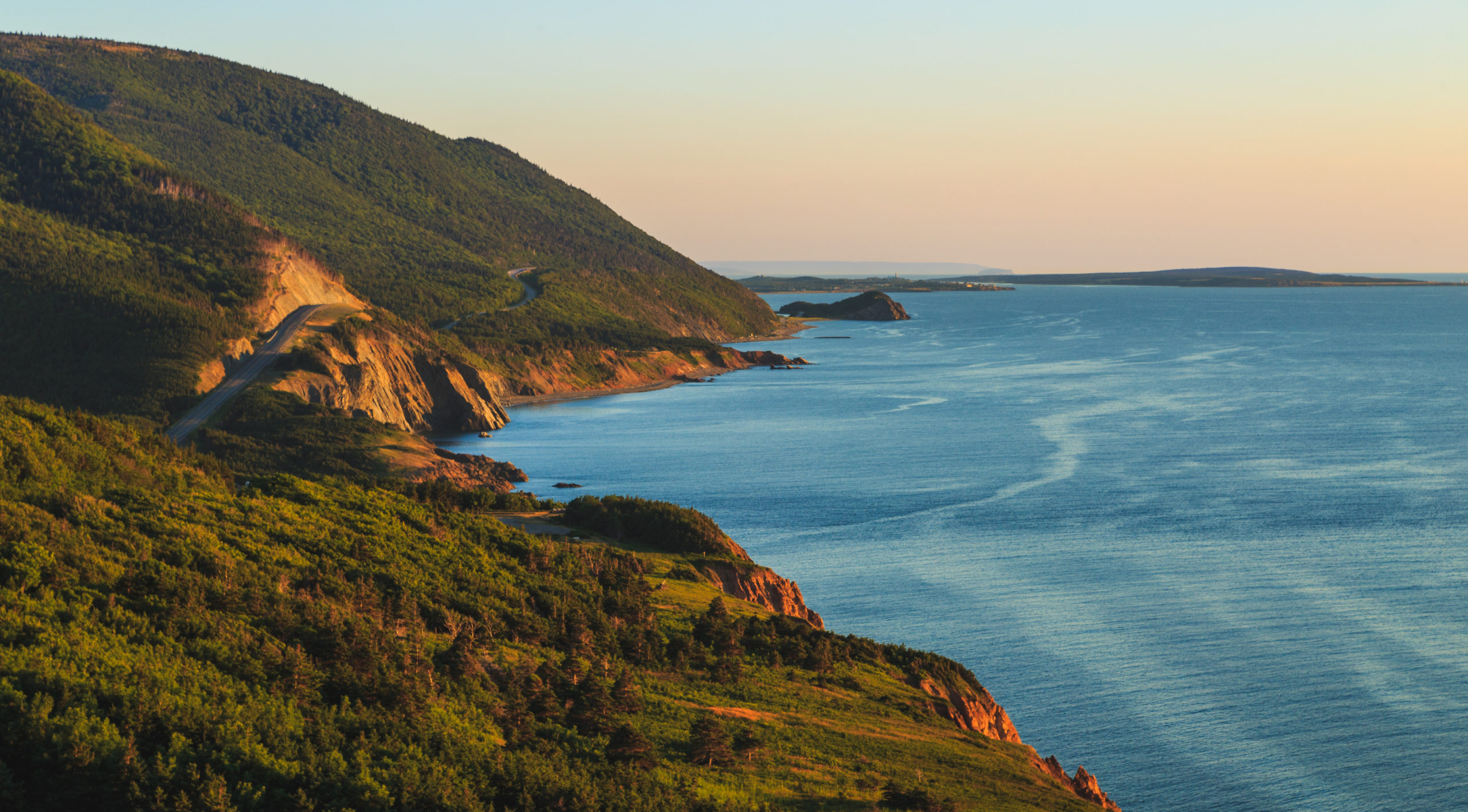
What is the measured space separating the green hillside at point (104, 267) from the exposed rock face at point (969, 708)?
81.0 m

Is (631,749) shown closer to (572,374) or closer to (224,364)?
(224,364)

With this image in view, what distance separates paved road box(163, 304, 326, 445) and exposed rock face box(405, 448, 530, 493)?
19747mm

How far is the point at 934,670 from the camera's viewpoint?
46.0 meters

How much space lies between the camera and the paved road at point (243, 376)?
100312 millimetres

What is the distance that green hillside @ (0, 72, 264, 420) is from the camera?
109188mm

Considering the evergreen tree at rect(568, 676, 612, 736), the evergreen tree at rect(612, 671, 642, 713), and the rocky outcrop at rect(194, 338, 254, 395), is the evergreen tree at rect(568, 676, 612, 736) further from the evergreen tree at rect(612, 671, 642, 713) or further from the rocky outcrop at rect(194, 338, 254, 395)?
the rocky outcrop at rect(194, 338, 254, 395)

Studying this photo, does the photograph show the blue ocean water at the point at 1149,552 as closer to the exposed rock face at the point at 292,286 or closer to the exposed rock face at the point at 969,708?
the exposed rock face at the point at 969,708

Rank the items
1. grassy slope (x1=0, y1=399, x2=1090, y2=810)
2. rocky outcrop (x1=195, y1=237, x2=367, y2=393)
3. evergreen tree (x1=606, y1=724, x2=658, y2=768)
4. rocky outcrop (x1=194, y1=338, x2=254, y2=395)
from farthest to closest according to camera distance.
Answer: rocky outcrop (x1=195, y1=237, x2=367, y2=393) < rocky outcrop (x1=194, y1=338, x2=254, y2=395) < evergreen tree (x1=606, y1=724, x2=658, y2=768) < grassy slope (x1=0, y1=399, x2=1090, y2=810)

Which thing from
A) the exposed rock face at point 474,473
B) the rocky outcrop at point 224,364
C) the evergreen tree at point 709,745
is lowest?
the exposed rock face at point 474,473

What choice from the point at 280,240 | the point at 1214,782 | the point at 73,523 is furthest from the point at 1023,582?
the point at 280,240

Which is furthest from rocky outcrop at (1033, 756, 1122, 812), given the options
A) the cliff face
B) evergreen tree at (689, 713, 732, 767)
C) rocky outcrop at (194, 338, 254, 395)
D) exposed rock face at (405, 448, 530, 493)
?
the cliff face

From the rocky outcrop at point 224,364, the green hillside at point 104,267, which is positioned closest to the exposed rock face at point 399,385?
the rocky outcrop at point 224,364

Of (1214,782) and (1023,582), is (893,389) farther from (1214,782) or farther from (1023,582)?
(1214,782)

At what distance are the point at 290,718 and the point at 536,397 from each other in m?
149
